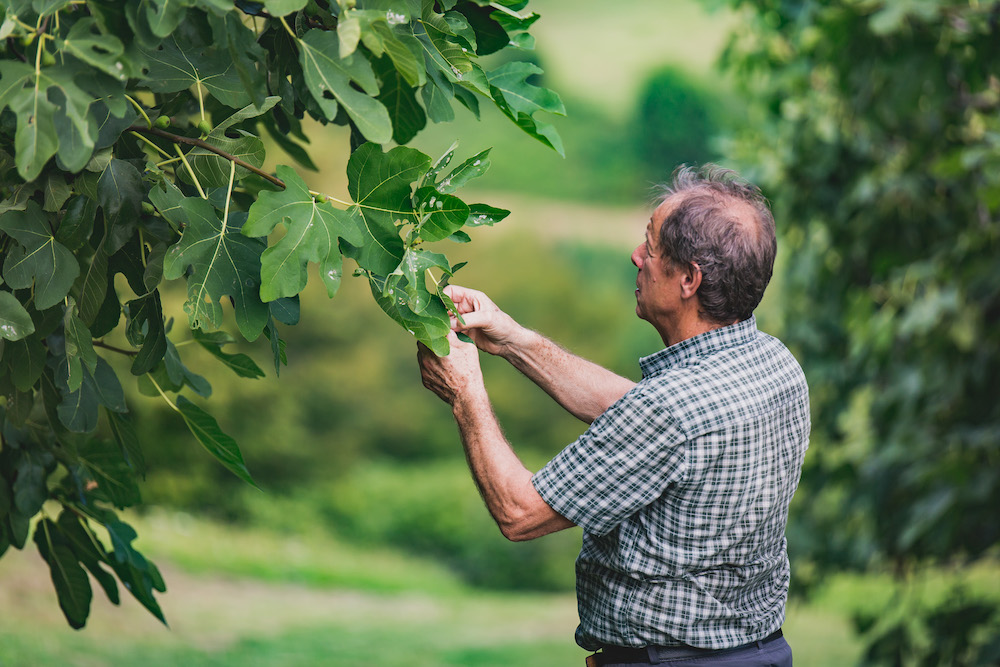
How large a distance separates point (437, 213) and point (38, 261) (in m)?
0.56

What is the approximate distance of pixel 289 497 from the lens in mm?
13227

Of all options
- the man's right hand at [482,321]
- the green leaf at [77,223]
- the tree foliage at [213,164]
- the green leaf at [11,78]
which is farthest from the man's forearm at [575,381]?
the green leaf at [11,78]

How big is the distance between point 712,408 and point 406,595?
30.1ft

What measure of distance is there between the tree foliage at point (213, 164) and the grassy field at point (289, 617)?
5207 mm

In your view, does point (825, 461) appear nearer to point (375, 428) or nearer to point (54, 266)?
point (54, 266)

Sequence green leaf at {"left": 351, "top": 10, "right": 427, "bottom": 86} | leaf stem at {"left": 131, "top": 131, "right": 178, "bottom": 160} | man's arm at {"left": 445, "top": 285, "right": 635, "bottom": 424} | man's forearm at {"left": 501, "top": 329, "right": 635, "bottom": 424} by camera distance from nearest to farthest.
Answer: green leaf at {"left": 351, "top": 10, "right": 427, "bottom": 86} → leaf stem at {"left": 131, "top": 131, "right": 178, "bottom": 160} → man's arm at {"left": 445, "top": 285, "right": 635, "bottom": 424} → man's forearm at {"left": 501, "top": 329, "right": 635, "bottom": 424}

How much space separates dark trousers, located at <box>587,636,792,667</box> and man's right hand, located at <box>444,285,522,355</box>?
67 cm

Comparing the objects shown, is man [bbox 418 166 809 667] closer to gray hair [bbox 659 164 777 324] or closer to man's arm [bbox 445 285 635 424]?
gray hair [bbox 659 164 777 324]

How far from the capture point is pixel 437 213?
1.46 m

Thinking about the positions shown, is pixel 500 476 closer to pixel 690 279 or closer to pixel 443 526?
pixel 690 279

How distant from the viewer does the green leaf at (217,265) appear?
141 cm

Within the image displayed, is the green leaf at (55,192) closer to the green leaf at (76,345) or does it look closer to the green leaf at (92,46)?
the green leaf at (76,345)

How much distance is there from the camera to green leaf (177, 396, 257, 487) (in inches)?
71.9

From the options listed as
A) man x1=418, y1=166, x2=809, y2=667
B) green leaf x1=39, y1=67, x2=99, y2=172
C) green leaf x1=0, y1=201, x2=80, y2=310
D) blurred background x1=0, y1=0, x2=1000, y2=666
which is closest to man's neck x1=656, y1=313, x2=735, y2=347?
man x1=418, y1=166, x2=809, y2=667
